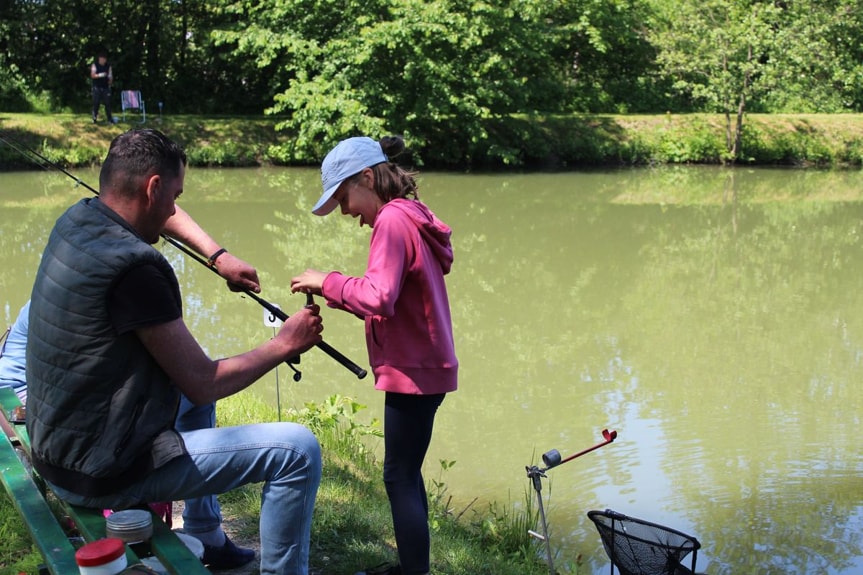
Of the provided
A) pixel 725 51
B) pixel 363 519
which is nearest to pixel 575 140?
pixel 725 51

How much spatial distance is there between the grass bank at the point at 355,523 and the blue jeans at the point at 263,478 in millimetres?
660

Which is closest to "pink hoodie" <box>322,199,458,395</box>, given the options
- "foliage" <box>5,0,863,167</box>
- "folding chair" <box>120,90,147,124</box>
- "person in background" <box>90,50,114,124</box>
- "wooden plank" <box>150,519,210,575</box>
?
"wooden plank" <box>150,519,210,575</box>

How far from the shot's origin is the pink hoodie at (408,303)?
2.93m

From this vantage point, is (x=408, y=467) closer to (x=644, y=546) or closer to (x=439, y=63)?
(x=644, y=546)

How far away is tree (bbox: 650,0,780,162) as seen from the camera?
22.9 meters

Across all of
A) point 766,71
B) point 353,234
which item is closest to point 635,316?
point 353,234

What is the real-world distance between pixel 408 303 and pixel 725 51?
867 inches

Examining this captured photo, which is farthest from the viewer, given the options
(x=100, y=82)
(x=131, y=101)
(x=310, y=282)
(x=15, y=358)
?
(x=131, y=101)

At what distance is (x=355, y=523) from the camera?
3.75 meters

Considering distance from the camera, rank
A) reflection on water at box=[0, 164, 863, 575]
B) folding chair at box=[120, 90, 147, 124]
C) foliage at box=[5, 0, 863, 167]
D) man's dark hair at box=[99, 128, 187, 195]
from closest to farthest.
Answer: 1. man's dark hair at box=[99, 128, 187, 195]
2. reflection on water at box=[0, 164, 863, 575]
3. foliage at box=[5, 0, 863, 167]
4. folding chair at box=[120, 90, 147, 124]

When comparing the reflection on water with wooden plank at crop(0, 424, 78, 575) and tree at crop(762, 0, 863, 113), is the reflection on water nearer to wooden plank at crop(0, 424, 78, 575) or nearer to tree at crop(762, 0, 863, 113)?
wooden plank at crop(0, 424, 78, 575)

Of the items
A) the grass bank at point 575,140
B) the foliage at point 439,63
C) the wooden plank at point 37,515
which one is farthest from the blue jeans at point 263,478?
the grass bank at point 575,140

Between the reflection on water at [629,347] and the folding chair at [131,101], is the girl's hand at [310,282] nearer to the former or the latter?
the reflection on water at [629,347]

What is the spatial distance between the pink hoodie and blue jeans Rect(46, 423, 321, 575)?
45 cm
